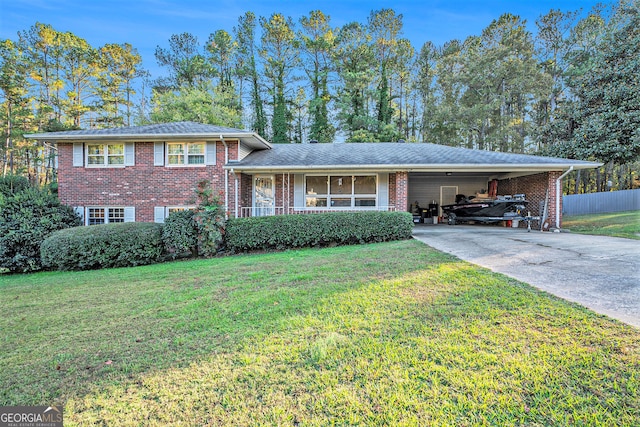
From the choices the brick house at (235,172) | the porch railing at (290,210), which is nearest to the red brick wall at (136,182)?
the brick house at (235,172)

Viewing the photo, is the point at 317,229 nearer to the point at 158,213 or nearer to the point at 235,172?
the point at 235,172

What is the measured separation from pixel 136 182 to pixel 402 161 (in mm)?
10315

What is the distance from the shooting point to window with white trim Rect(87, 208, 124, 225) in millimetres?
11484

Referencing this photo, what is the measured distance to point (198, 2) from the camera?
10.6 m

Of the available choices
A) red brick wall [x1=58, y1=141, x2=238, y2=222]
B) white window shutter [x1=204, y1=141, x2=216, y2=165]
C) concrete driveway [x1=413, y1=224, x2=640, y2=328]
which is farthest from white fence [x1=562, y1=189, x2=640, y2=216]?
white window shutter [x1=204, y1=141, x2=216, y2=165]

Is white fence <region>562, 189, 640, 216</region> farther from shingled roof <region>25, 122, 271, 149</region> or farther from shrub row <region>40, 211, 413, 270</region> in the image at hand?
shingled roof <region>25, 122, 271, 149</region>

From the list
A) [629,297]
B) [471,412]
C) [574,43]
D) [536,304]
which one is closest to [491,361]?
[471,412]

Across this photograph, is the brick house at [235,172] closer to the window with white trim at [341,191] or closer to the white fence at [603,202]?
the window with white trim at [341,191]

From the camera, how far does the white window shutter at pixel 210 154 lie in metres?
11.5

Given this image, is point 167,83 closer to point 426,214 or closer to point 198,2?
point 198,2

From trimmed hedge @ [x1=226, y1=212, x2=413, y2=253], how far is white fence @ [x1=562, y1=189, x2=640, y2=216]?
17.7 metres

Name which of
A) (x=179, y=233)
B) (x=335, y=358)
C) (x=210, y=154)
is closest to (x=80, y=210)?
(x=210, y=154)

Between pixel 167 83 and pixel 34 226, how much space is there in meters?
23.1

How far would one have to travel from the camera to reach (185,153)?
Result: 11.6 metres
